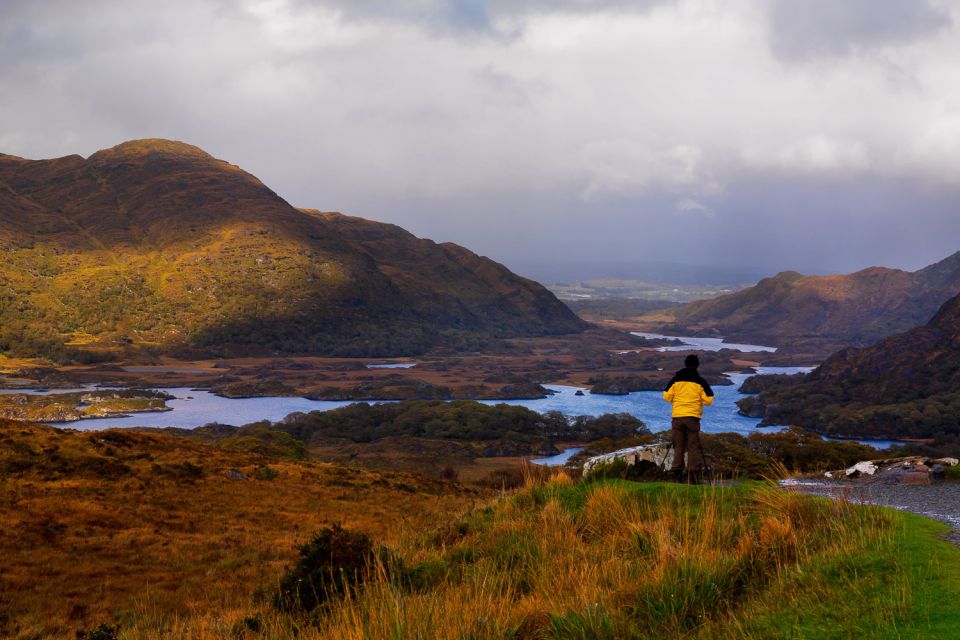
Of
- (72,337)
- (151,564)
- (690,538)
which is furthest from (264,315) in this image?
(690,538)

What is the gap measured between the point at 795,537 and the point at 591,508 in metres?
3.87

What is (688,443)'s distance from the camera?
14859 millimetres

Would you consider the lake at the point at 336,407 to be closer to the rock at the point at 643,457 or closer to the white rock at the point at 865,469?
the white rock at the point at 865,469

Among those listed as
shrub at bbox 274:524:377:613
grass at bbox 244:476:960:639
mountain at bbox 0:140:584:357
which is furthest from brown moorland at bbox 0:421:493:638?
mountain at bbox 0:140:584:357

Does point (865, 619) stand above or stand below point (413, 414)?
above

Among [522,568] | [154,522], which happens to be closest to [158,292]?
[154,522]

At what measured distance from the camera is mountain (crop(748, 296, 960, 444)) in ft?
278

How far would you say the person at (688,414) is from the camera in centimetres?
1470

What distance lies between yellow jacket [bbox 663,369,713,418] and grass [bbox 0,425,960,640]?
9.58 ft

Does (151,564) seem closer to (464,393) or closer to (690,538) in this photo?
(690,538)

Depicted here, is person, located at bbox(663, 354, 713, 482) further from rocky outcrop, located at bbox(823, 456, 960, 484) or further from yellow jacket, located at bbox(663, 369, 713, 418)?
rocky outcrop, located at bbox(823, 456, 960, 484)

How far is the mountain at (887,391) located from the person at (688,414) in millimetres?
75514

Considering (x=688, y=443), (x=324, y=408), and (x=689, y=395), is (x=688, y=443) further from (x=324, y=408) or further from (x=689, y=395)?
(x=324, y=408)

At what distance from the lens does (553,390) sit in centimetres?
13675
